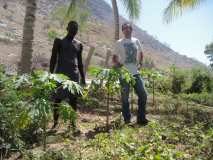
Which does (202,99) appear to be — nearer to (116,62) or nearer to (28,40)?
(28,40)

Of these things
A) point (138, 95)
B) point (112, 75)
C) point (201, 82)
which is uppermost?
point (201, 82)

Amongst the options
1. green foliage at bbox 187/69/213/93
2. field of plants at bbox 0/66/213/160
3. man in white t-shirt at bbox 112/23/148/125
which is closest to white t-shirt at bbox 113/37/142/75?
man in white t-shirt at bbox 112/23/148/125

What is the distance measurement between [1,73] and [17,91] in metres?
0.94

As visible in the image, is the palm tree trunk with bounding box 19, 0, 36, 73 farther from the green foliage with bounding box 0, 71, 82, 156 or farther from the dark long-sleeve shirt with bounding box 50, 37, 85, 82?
the green foliage with bounding box 0, 71, 82, 156

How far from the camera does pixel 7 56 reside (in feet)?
91.9

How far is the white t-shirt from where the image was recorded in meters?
7.34

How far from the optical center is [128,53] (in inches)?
290

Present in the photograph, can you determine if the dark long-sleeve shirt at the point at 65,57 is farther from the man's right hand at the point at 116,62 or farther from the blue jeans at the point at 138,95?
the blue jeans at the point at 138,95

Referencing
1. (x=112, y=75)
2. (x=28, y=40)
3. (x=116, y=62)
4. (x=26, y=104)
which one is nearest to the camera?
(x=26, y=104)

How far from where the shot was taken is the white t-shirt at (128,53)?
7.34 metres

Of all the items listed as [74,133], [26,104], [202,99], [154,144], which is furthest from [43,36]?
[26,104]

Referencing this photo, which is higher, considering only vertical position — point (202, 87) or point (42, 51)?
point (42, 51)

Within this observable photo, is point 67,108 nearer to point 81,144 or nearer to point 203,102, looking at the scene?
point 81,144

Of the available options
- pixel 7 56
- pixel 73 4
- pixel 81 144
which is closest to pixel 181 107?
pixel 81 144
